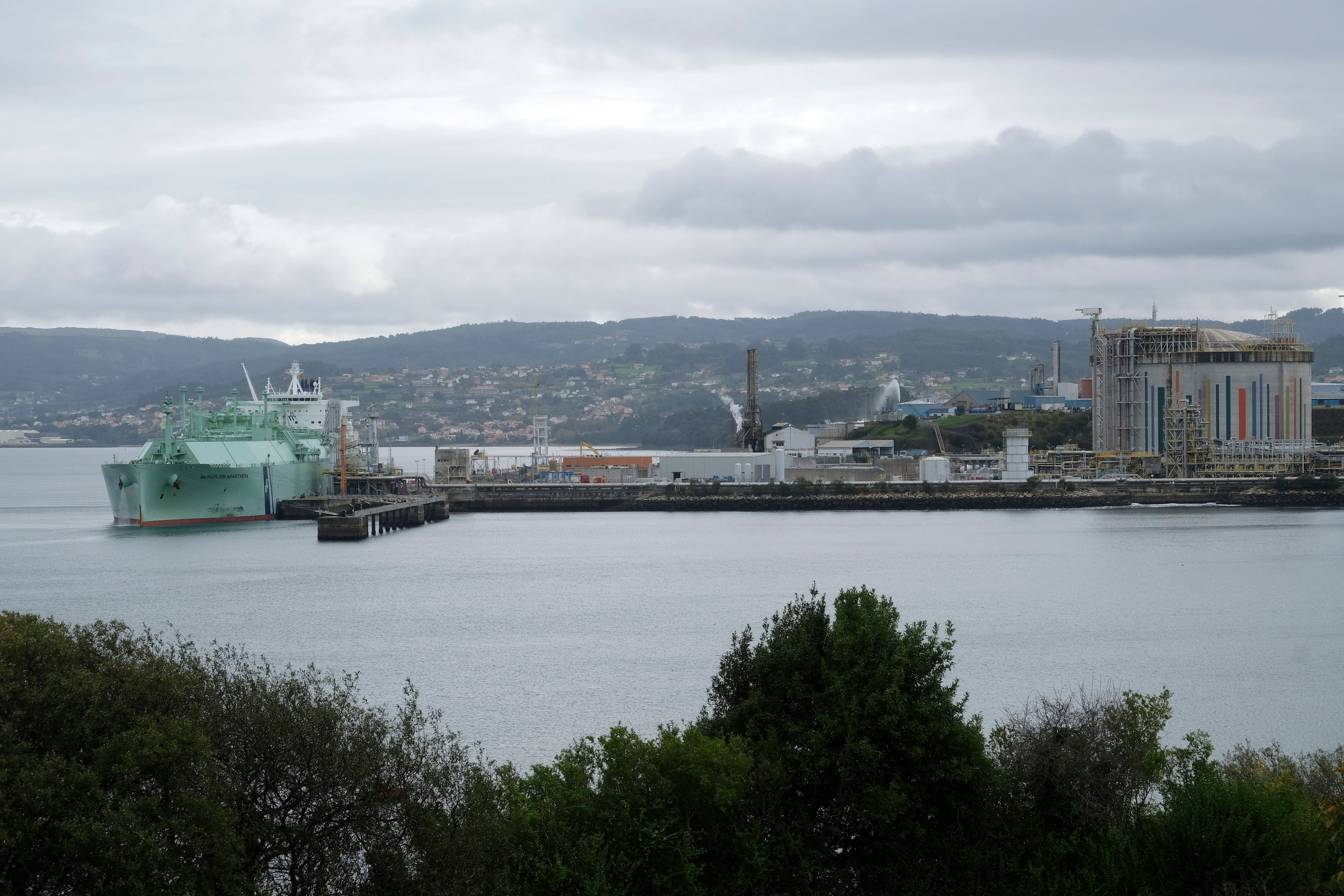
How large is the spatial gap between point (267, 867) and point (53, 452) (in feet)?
577

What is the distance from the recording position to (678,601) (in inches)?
1058

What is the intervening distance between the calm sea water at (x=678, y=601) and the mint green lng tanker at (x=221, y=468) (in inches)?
57.5

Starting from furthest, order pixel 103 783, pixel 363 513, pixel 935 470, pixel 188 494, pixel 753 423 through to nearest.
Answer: pixel 753 423 < pixel 935 470 < pixel 188 494 < pixel 363 513 < pixel 103 783

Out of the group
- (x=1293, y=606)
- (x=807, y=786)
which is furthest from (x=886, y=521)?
(x=807, y=786)

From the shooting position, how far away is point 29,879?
7.30 metres

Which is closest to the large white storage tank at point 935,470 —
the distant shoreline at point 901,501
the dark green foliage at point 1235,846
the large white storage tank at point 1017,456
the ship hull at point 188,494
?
the distant shoreline at point 901,501

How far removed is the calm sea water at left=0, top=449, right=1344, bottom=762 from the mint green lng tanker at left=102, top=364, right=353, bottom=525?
1.46 metres

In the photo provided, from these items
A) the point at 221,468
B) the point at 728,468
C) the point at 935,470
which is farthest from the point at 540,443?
the point at 221,468

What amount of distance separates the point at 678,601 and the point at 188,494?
84.0 ft

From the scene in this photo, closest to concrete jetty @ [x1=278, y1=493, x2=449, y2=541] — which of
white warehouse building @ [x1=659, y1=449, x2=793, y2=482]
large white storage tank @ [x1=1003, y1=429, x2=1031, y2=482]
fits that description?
white warehouse building @ [x1=659, y1=449, x2=793, y2=482]

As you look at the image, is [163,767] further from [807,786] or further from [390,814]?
[807,786]

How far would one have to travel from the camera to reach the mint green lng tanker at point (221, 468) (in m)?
45.5

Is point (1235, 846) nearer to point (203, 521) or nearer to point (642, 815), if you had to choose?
point (642, 815)

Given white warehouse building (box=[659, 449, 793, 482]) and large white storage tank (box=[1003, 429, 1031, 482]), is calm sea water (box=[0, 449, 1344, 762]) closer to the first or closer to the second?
large white storage tank (box=[1003, 429, 1031, 482])
